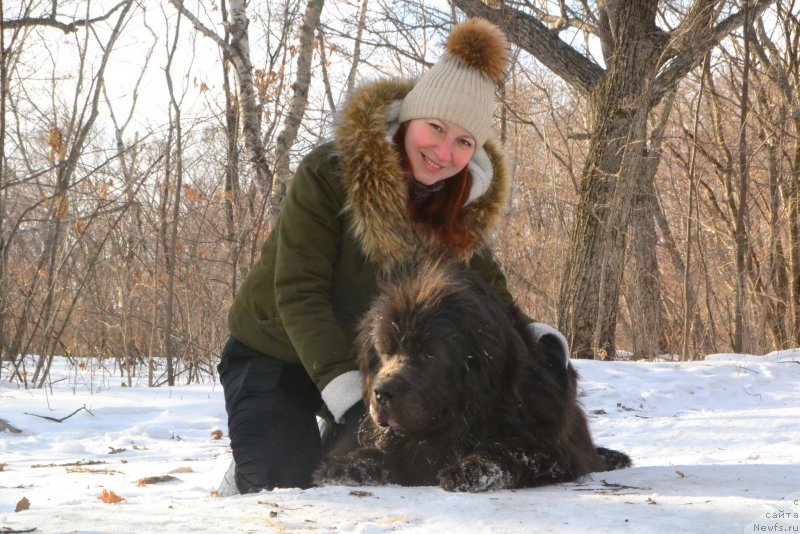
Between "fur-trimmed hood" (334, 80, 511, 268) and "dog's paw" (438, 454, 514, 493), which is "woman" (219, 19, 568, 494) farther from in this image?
"dog's paw" (438, 454, 514, 493)

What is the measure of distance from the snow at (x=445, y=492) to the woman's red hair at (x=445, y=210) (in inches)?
46.6

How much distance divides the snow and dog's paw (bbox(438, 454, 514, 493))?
0.09 metres

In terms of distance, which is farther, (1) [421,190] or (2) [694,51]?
(2) [694,51]

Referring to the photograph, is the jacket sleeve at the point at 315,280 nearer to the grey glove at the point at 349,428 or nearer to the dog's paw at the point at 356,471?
the grey glove at the point at 349,428

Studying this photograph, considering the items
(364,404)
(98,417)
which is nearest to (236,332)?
(364,404)

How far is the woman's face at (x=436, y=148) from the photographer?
11.5 feet

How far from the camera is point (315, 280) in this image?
11.3ft

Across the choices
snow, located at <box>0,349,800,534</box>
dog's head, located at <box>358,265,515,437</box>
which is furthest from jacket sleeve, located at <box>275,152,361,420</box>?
snow, located at <box>0,349,800,534</box>

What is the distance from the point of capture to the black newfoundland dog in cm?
280

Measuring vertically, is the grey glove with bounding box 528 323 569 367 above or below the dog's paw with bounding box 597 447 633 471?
above

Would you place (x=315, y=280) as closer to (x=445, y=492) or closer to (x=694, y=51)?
(x=445, y=492)

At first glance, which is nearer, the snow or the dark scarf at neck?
the snow

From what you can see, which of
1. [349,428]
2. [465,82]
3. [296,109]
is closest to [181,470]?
[349,428]

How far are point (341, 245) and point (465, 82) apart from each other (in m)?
0.91
